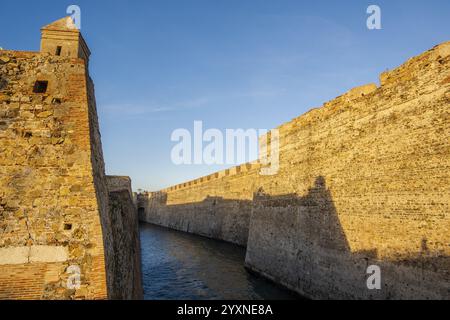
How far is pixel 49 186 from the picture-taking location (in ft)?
15.7

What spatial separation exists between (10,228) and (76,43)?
4.38 metres

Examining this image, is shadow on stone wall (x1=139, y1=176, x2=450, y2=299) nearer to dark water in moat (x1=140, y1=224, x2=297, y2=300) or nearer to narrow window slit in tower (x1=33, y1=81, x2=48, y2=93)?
dark water in moat (x1=140, y1=224, x2=297, y2=300)

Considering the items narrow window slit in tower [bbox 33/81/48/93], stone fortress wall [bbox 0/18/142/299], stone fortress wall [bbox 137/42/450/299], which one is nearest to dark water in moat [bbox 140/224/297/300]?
stone fortress wall [bbox 137/42/450/299]

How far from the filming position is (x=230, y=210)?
2920 cm

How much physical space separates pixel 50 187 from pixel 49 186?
23mm

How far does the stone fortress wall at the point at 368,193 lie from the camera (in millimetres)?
7809

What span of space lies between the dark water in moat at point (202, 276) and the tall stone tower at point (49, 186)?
9954 mm

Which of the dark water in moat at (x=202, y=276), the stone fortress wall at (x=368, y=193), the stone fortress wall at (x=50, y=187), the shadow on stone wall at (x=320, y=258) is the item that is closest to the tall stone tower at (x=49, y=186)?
the stone fortress wall at (x=50, y=187)

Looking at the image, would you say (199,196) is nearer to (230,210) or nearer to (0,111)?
(230,210)

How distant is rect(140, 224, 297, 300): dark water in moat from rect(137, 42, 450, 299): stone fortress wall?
1.24m

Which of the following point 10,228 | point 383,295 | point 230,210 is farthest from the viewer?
point 230,210

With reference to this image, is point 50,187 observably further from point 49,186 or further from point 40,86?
point 40,86

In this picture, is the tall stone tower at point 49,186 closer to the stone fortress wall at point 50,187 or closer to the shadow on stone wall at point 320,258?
the stone fortress wall at point 50,187
